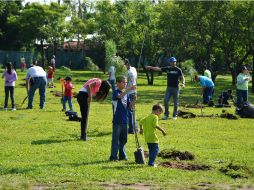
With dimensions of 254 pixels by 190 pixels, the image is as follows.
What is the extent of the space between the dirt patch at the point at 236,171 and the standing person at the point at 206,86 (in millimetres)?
12436

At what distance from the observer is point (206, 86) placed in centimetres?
2369

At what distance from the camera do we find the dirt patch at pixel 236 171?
9.94 metres

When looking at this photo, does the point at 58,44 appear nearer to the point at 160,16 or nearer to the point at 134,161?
the point at 160,16

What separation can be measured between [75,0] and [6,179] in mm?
70131

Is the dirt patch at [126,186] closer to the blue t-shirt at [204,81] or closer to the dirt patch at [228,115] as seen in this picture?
the dirt patch at [228,115]

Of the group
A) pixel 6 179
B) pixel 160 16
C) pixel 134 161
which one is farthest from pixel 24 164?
pixel 160 16

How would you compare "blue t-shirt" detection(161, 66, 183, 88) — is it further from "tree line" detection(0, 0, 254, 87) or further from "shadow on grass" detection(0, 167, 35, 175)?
"tree line" detection(0, 0, 254, 87)

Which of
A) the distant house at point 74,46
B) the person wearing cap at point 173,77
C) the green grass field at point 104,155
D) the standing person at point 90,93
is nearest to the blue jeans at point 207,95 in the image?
the green grass field at point 104,155

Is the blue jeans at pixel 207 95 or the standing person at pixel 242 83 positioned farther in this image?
the blue jeans at pixel 207 95

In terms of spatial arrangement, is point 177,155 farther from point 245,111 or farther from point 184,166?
point 245,111

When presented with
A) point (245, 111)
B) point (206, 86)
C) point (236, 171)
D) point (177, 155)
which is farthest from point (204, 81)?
point (236, 171)

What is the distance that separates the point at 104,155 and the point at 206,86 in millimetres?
12713

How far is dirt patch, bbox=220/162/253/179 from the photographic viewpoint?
9938mm

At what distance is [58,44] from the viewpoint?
64.6 meters
